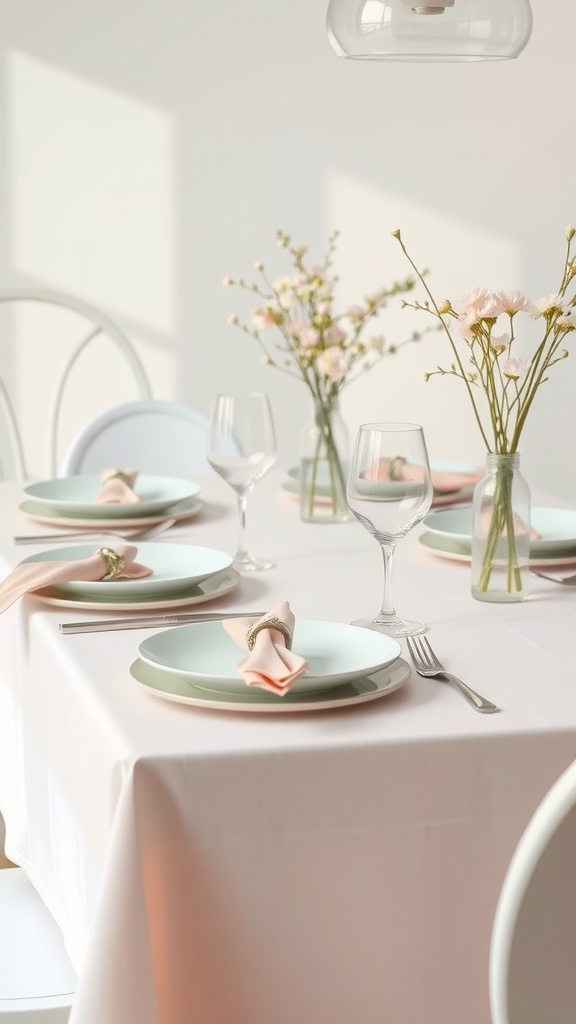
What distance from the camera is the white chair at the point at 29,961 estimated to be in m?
1.17

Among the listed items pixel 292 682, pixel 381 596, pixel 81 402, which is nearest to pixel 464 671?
pixel 292 682

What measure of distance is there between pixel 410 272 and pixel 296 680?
11.6ft

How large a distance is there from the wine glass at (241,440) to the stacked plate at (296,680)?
0.39 meters

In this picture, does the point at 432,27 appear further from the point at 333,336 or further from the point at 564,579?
the point at 564,579

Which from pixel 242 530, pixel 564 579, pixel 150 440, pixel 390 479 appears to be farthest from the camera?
pixel 150 440

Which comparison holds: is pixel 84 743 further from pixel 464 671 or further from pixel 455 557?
pixel 455 557

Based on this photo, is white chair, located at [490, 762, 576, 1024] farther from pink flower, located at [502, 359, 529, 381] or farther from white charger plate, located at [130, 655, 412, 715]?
pink flower, located at [502, 359, 529, 381]

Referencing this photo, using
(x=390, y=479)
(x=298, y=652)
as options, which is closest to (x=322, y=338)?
(x=390, y=479)

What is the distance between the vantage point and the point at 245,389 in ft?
14.7

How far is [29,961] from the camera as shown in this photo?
1.30 meters

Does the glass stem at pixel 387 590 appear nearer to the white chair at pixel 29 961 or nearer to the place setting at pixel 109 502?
the white chair at pixel 29 961

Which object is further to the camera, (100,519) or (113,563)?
(100,519)

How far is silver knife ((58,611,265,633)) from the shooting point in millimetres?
1355

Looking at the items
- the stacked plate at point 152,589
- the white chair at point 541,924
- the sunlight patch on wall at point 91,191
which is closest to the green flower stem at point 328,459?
the stacked plate at point 152,589
